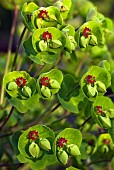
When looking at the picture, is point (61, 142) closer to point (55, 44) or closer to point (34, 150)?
point (34, 150)

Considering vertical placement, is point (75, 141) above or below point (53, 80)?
below

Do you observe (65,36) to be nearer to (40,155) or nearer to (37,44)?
(37,44)

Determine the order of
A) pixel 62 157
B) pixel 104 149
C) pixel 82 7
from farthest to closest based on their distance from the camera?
1. pixel 82 7
2. pixel 104 149
3. pixel 62 157

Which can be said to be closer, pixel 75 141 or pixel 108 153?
pixel 75 141

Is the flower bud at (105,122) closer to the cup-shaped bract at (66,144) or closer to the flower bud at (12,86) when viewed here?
the cup-shaped bract at (66,144)

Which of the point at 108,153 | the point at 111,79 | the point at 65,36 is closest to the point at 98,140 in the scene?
the point at 108,153

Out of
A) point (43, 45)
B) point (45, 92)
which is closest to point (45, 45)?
point (43, 45)
